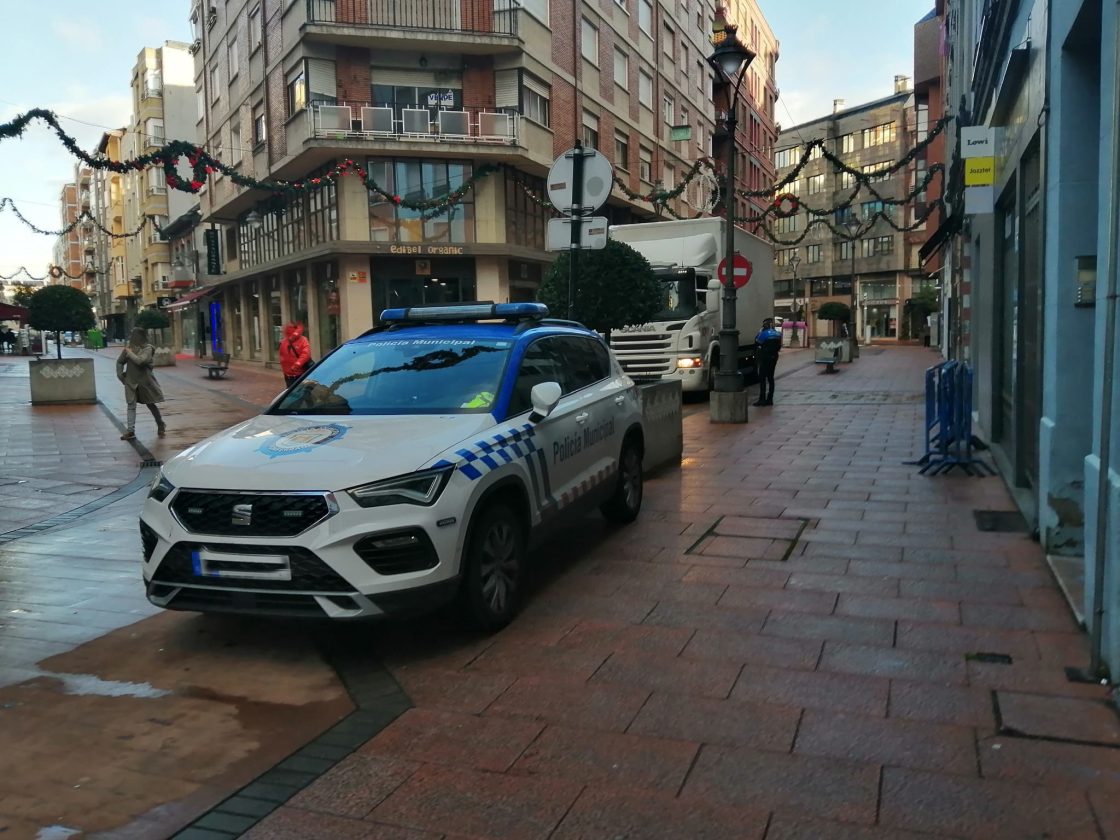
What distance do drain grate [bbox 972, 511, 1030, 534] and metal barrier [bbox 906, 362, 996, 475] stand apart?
194 cm

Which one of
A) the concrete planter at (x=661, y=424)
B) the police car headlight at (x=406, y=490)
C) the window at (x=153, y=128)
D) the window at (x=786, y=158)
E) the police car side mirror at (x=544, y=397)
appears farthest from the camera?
the window at (x=786, y=158)

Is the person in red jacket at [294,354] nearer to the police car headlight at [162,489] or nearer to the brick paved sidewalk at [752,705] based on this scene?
the brick paved sidewalk at [752,705]

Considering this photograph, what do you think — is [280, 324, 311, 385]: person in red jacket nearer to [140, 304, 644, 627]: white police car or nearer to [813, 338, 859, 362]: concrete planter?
[140, 304, 644, 627]: white police car

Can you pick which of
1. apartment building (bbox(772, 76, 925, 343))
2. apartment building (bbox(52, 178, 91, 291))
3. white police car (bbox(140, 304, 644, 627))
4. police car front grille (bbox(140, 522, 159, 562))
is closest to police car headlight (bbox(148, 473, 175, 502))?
white police car (bbox(140, 304, 644, 627))

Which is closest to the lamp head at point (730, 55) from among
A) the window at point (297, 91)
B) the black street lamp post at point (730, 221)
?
the black street lamp post at point (730, 221)

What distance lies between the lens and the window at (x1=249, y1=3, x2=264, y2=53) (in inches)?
1227

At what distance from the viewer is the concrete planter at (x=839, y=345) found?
2877 centimetres

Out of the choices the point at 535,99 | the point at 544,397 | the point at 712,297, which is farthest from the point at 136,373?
the point at 535,99

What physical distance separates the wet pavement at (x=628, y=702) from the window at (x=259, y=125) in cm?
2733

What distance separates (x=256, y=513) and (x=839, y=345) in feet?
91.8

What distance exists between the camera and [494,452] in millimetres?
4922

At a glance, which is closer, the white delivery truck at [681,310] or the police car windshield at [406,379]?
the police car windshield at [406,379]

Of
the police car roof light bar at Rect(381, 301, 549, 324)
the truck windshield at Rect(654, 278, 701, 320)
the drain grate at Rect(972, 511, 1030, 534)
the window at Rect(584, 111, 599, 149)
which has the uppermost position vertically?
the window at Rect(584, 111, 599, 149)

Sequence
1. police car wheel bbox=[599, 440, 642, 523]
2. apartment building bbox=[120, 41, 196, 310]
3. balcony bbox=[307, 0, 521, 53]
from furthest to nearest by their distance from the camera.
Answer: apartment building bbox=[120, 41, 196, 310] → balcony bbox=[307, 0, 521, 53] → police car wheel bbox=[599, 440, 642, 523]
